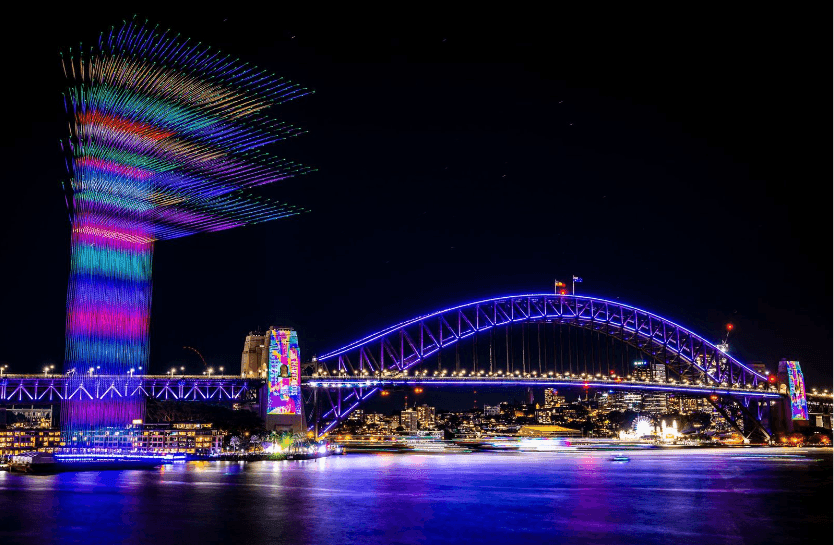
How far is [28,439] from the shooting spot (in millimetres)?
104188

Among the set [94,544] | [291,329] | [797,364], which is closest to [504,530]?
[94,544]

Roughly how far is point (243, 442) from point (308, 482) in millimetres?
39096

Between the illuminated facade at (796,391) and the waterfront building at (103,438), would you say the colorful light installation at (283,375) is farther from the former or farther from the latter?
the illuminated facade at (796,391)

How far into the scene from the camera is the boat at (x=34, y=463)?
238ft

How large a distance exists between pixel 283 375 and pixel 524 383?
27.2m

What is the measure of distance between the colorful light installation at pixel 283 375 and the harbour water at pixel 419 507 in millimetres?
20017

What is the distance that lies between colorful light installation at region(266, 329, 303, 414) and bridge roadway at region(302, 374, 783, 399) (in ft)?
9.61

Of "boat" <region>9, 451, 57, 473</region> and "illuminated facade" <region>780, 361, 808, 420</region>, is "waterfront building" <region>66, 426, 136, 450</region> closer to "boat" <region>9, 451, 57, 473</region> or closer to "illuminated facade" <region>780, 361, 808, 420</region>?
"boat" <region>9, 451, 57, 473</region>

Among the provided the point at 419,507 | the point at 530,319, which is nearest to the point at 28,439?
the point at 530,319

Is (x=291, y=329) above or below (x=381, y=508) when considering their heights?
above

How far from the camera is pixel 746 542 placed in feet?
105

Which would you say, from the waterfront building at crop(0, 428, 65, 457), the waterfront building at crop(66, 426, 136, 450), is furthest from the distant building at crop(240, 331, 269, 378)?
the waterfront building at crop(0, 428, 65, 457)

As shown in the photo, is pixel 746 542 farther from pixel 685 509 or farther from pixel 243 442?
pixel 243 442

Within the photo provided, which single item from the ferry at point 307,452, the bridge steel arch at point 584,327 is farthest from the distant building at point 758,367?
the ferry at point 307,452
